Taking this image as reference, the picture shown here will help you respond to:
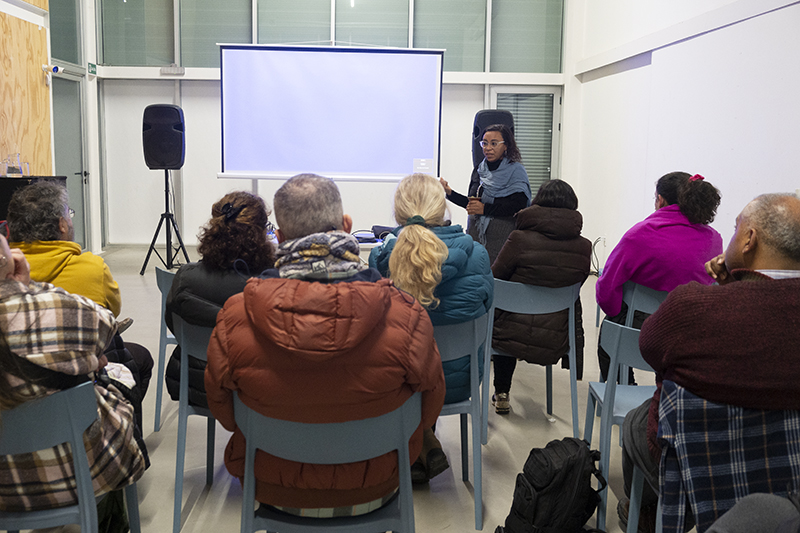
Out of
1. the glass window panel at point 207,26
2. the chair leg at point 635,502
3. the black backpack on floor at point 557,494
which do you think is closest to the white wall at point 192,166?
the glass window panel at point 207,26

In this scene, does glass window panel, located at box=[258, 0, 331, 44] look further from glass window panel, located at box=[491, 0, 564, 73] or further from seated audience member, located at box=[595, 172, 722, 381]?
seated audience member, located at box=[595, 172, 722, 381]

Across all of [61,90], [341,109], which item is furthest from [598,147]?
[61,90]

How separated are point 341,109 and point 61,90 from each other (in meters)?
3.23

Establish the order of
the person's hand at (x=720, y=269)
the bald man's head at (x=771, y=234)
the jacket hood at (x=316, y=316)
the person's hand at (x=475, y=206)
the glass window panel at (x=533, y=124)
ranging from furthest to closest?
the glass window panel at (x=533, y=124) < the person's hand at (x=475, y=206) < the person's hand at (x=720, y=269) < the bald man's head at (x=771, y=234) < the jacket hood at (x=316, y=316)

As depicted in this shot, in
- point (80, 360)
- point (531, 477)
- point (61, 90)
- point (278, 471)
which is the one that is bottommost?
point (531, 477)

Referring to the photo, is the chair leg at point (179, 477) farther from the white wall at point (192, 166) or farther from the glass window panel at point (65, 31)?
the glass window panel at point (65, 31)

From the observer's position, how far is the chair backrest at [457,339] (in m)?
2.12

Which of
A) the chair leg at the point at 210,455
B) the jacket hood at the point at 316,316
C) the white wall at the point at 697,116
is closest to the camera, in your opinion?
the jacket hood at the point at 316,316

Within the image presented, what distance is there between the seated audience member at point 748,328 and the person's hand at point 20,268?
156cm

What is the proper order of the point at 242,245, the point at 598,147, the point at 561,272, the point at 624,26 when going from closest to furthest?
the point at 242,245 < the point at 561,272 < the point at 624,26 < the point at 598,147

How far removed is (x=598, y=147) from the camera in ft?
22.2

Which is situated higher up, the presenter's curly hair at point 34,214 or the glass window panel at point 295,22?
the glass window panel at point 295,22

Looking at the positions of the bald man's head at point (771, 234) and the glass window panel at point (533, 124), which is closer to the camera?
the bald man's head at point (771, 234)

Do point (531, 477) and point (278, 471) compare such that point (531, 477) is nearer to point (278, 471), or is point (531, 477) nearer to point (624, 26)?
point (278, 471)
